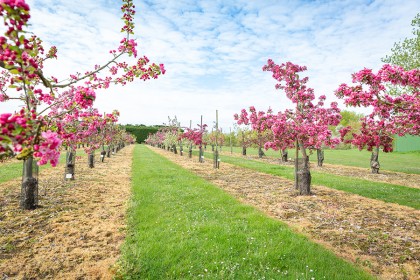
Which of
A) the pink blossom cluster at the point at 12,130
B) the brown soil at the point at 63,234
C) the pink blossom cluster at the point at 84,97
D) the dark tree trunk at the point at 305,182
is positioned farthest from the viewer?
the dark tree trunk at the point at 305,182

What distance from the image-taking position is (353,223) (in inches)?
321

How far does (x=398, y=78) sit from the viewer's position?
7.89 metres

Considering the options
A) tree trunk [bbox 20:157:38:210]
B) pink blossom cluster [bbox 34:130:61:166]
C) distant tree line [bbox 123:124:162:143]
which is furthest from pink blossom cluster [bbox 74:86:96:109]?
distant tree line [bbox 123:124:162:143]

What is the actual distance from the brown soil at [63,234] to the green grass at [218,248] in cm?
50

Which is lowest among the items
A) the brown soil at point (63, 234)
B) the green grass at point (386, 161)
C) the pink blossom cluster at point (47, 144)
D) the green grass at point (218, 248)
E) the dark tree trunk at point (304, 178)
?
the brown soil at point (63, 234)

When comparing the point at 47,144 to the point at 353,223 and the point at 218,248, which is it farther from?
the point at 353,223

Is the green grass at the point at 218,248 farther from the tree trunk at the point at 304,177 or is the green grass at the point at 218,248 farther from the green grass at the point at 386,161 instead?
the green grass at the point at 386,161

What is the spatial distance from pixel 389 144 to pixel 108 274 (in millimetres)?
16197

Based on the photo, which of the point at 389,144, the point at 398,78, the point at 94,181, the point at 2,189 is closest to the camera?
the point at 398,78

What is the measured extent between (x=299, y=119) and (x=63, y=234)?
34.3 ft

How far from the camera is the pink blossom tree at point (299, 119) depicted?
11891 millimetres

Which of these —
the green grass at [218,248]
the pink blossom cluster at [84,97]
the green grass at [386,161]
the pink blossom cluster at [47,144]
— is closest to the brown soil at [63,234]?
the green grass at [218,248]

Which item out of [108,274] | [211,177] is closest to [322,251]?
[108,274]

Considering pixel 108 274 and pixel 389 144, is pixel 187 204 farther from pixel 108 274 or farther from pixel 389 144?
pixel 389 144
